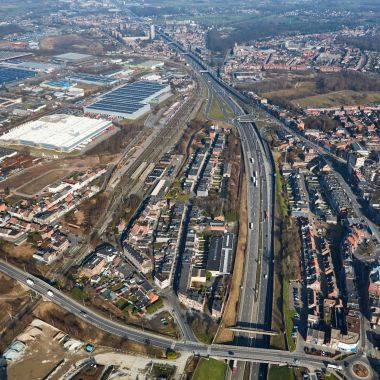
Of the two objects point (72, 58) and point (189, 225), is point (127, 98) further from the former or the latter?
point (189, 225)

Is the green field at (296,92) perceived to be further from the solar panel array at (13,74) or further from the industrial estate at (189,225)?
the solar panel array at (13,74)

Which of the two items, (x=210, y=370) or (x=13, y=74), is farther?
(x=13, y=74)

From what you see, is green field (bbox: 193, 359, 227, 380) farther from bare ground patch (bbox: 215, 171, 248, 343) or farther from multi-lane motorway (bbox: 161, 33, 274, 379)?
bare ground patch (bbox: 215, 171, 248, 343)

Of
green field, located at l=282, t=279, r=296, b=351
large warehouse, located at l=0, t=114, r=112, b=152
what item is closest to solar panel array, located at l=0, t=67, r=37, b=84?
large warehouse, located at l=0, t=114, r=112, b=152

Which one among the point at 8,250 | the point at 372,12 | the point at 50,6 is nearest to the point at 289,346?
the point at 8,250

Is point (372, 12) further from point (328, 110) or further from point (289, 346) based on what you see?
point (289, 346)

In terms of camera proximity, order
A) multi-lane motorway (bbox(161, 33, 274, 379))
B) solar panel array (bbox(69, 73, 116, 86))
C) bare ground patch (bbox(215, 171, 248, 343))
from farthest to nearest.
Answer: solar panel array (bbox(69, 73, 116, 86)) → multi-lane motorway (bbox(161, 33, 274, 379)) → bare ground patch (bbox(215, 171, 248, 343))

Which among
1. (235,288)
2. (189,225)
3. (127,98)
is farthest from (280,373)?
(127,98)
